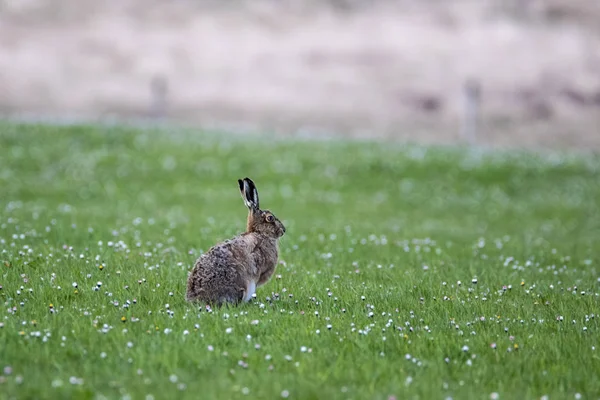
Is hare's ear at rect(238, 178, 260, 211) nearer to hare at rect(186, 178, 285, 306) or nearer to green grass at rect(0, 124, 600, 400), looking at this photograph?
hare at rect(186, 178, 285, 306)

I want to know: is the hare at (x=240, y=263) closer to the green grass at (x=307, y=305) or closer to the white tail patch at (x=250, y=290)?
the white tail patch at (x=250, y=290)

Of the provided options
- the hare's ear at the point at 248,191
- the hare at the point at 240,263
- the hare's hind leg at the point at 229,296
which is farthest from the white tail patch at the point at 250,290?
the hare's ear at the point at 248,191

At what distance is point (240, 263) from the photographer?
32.2 ft

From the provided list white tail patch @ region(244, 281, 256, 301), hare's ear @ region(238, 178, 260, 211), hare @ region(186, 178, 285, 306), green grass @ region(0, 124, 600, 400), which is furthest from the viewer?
hare's ear @ region(238, 178, 260, 211)

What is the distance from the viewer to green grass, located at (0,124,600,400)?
296 inches

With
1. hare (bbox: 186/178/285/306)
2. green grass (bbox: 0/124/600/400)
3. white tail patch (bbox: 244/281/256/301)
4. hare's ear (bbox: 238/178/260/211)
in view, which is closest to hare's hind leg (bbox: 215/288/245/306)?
hare (bbox: 186/178/285/306)

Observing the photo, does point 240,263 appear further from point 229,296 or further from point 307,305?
point 307,305

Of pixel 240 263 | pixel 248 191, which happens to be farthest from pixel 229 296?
pixel 248 191

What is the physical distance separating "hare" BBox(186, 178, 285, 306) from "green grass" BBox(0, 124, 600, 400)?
0.96 feet

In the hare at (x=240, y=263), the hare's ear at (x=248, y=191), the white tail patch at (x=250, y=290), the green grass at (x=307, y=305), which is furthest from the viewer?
the hare's ear at (x=248, y=191)

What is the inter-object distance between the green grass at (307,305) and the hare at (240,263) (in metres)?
0.29

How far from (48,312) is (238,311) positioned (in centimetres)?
229

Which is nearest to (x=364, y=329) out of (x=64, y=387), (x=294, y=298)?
(x=294, y=298)

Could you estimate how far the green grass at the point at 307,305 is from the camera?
753 cm
